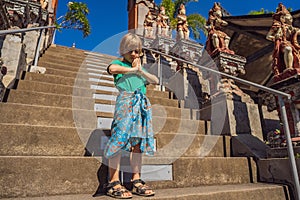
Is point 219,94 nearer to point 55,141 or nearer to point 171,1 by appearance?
point 55,141

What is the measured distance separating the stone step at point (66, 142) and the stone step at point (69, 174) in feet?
1.00

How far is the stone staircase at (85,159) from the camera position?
168 centimetres

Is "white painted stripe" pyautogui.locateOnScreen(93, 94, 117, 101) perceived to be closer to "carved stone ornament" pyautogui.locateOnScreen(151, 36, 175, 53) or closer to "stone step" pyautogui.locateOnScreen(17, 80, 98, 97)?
"stone step" pyautogui.locateOnScreen(17, 80, 98, 97)

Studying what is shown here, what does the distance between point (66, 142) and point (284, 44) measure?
3.16 meters

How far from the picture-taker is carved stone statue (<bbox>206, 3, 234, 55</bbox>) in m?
3.60

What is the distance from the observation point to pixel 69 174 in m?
1.77

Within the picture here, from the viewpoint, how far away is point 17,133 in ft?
6.42

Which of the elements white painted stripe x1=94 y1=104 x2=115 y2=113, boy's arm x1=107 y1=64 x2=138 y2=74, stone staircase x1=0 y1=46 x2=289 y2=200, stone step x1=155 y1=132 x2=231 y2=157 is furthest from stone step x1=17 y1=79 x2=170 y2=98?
boy's arm x1=107 y1=64 x2=138 y2=74

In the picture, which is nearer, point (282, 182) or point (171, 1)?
point (282, 182)

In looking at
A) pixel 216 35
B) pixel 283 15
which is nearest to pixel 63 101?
pixel 216 35

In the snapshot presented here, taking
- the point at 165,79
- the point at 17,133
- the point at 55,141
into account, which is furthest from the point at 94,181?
the point at 165,79

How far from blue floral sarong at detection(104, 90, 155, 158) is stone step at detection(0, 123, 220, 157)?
0.57 m

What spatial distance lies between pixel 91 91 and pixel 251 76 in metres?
5.84

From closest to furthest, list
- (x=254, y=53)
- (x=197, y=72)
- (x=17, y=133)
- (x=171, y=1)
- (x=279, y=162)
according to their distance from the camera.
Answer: (x=17, y=133) < (x=279, y=162) < (x=197, y=72) < (x=254, y=53) < (x=171, y=1)
